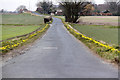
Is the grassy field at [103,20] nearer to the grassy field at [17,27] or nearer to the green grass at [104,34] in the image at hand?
the grassy field at [17,27]

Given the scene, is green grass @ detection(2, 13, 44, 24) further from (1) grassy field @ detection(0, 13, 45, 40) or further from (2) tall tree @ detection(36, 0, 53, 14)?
(2) tall tree @ detection(36, 0, 53, 14)

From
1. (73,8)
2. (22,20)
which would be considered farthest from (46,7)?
(73,8)

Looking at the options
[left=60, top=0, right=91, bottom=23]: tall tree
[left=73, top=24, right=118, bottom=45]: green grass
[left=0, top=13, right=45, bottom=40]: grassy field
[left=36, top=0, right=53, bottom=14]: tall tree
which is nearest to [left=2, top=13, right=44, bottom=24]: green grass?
[left=0, top=13, right=45, bottom=40]: grassy field

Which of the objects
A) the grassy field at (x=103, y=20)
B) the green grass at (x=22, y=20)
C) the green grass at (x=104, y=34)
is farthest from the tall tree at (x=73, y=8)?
the green grass at (x=104, y=34)

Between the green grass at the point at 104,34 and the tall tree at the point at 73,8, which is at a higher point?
the tall tree at the point at 73,8

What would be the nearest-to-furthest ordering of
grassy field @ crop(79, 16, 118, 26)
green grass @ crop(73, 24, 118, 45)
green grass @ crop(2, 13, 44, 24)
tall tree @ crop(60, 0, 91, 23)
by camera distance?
green grass @ crop(73, 24, 118, 45), grassy field @ crop(79, 16, 118, 26), tall tree @ crop(60, 0, 91, 23), green grass @ crop(2, 13, 44, 24)

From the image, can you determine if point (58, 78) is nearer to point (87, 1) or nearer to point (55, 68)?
point (55, 68)

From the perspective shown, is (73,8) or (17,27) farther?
(73,8)

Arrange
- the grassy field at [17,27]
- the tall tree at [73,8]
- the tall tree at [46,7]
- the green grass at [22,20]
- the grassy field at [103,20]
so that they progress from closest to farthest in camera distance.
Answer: the grassy field at [17,27]
the grassy field at [103,20]
the tall tree at [73,8]
the green grass at [22,20]
the tall tree at [46,7]

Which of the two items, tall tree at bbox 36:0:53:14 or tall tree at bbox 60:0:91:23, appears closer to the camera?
tall tree at bbox 60:0:91:23

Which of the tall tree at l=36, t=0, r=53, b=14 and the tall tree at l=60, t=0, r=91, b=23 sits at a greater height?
the tall tree at l=36, t=0, r=53, b=14

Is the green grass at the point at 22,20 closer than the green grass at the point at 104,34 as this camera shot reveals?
No

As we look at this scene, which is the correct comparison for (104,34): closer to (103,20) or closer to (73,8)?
(73,8)

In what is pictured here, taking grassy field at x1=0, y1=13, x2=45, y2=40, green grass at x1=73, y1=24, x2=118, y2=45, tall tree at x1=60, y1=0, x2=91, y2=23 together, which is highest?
tall tree at x1=60, y1=0, x2=91, y2=23
